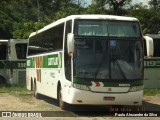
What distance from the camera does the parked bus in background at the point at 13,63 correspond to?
30781 mm

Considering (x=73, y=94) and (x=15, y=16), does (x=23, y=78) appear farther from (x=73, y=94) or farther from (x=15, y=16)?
(x=15, y=16)

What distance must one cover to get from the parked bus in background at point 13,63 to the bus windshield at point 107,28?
16135mm

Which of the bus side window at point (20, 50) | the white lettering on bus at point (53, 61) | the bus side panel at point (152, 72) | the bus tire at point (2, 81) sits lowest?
the bus tire at point (2, 81)

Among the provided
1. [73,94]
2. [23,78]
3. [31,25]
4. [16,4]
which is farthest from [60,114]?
[31,25]

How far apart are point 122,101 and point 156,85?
13.3 m

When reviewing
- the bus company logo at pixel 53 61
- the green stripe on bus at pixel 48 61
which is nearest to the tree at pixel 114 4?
the green stripe on bus at pixel 48 61

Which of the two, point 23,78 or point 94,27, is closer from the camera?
point 94,27

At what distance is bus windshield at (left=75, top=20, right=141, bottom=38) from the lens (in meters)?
15.1

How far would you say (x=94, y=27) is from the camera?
15.2m

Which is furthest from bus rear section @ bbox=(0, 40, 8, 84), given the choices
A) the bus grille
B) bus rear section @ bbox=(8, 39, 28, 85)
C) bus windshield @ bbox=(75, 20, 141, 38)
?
bus windshield @ bbox=(75, 20, 141, 38)

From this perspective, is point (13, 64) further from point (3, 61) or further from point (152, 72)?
point (152, 72)

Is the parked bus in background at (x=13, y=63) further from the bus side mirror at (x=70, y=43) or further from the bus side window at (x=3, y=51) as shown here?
the bus side mirror at (x=70, y=43)

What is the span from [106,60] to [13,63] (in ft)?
55.1

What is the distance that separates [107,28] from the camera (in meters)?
15.3
